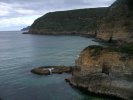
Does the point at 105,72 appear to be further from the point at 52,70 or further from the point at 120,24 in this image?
the point at 120,24

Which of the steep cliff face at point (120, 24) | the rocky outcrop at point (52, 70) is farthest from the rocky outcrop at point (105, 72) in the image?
the steep cliff face at point (120, 24)

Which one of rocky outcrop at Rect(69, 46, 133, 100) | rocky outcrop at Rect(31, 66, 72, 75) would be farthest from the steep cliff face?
rocky outcrop at Rect(69, 46, 133, 100)

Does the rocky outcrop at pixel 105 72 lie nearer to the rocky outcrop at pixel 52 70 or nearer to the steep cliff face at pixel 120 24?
the rocky outcrop at pixel 52 70

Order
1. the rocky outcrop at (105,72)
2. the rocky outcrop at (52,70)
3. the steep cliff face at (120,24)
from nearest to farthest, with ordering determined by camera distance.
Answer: the rocky outcrop at (105,72) → the rocky outcrop at (52,70) → the steep cliff face at (120,24)

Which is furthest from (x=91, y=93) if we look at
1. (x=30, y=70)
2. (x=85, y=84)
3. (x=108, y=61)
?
(x=30, y=70)

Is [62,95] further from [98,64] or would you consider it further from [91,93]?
[98,64]

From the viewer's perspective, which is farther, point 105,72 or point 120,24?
point 120,24

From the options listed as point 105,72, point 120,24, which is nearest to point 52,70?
point 105,72
